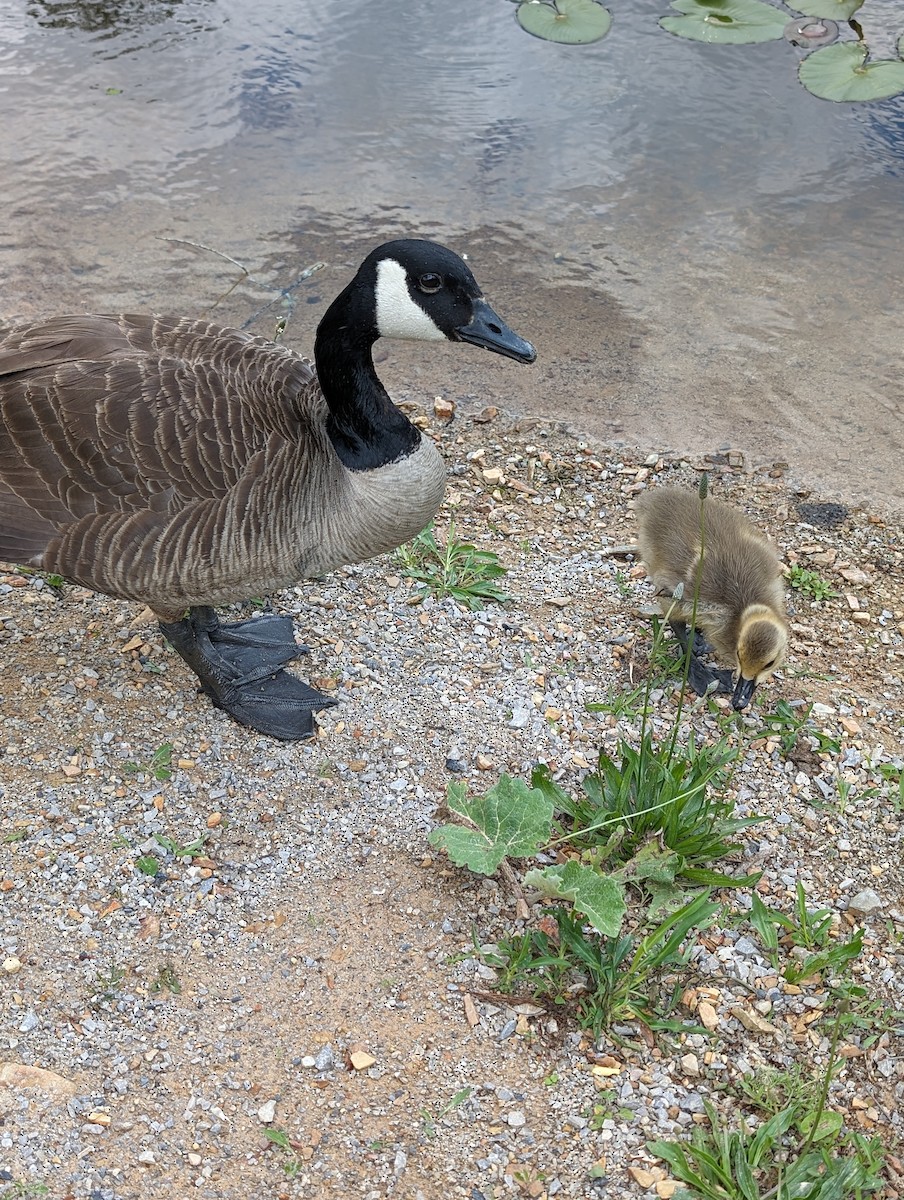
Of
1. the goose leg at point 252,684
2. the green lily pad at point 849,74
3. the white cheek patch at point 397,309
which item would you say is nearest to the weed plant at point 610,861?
the goose leg at point 252,684

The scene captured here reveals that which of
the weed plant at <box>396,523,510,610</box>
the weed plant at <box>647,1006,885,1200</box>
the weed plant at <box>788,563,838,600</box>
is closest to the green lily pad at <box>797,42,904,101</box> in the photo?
the weed plant at <box>788,563,838,600</box>

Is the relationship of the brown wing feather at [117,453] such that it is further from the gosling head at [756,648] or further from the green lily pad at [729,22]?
the green lily pad at [729,22]

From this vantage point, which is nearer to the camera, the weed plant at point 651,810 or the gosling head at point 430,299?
the weed plant at point 651,810

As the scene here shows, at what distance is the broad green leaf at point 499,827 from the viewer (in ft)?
10.6

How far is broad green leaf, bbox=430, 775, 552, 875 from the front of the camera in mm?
3232

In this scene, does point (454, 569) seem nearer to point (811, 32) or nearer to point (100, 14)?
point (811, 32)

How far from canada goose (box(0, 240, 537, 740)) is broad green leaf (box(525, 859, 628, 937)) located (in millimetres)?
1219

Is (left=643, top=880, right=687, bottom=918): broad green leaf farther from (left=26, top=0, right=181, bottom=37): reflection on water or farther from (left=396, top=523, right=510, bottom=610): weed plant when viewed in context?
(left=26, top=0, right=181, bottom=37): reflection on water

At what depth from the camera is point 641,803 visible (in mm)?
3480

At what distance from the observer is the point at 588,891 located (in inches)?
123

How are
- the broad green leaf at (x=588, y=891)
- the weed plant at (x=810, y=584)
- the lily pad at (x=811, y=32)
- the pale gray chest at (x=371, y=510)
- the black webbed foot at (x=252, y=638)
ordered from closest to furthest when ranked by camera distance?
the broad green leaf at (x=588, y=891) < the pale gray chest at (x=371, y=510) < the black webbed foot at (x=252, y=638) < the weed plant at (x=810, y=584) < the lily pad at (x=811, y=32)

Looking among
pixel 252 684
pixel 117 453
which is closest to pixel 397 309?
pixel 117 453

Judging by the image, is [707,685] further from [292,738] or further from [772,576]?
[292,738]

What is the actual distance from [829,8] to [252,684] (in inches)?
274
